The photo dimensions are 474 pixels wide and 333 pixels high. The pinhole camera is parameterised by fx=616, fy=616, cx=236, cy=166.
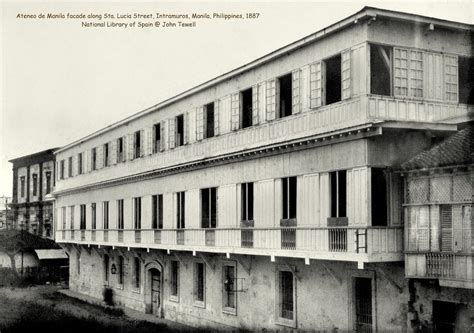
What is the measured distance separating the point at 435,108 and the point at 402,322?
21.7ft

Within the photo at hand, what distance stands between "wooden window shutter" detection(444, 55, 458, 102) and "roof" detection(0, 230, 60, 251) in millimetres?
37016

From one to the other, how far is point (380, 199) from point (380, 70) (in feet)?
13.2

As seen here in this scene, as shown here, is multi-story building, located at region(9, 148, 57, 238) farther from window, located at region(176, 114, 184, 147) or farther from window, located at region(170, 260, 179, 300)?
window, located at region(176, 114, 184, 147)

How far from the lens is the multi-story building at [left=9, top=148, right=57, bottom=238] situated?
57000 mm

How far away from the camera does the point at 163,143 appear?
3100 cm

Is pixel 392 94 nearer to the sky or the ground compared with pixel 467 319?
nearer to the sky

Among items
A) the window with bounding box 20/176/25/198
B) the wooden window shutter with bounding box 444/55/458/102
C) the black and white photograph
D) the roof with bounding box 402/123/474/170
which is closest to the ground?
the black and white photograph

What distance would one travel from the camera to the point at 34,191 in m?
59.4

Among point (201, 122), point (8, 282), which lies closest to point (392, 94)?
point (201, 122)

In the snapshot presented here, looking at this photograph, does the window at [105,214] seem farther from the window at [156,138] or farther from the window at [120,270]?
the window at [156,138]

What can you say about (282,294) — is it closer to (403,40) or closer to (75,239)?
(403,40)

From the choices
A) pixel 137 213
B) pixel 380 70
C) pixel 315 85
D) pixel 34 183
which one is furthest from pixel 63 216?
pixel 380 70

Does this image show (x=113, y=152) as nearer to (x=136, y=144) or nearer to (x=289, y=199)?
(x=136, y=144)

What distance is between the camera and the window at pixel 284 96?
22.8 meters
